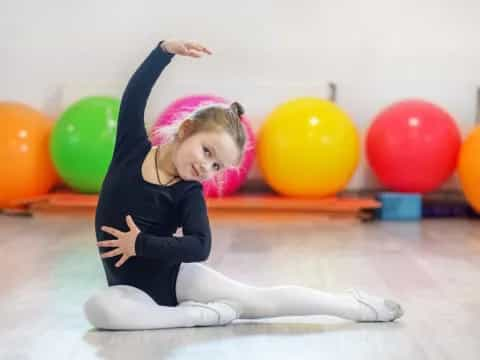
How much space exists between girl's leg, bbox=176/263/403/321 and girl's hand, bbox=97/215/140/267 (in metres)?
0.19

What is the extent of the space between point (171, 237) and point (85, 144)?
2.07 metres

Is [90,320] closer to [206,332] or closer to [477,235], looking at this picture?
[206,332]

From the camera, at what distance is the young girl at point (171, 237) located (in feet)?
6.12

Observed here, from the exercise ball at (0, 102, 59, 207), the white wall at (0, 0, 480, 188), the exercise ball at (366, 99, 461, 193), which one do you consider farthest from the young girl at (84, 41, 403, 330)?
the white wall at (0, 0, 480, 188)

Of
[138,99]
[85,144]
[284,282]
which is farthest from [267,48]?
[138,99]

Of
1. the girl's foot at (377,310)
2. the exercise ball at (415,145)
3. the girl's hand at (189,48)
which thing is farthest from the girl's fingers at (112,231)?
the exercise ball at (415,145)

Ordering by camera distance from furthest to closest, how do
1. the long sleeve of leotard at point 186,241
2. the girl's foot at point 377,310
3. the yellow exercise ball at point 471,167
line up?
the yellow exercise ball at point 471,167 < the girl's foot at point 377,310 < the long sleeve of leotard at point 186,241

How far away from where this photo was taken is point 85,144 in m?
3.85

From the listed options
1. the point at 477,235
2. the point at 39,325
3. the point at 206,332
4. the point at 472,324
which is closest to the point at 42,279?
the point at 39,325

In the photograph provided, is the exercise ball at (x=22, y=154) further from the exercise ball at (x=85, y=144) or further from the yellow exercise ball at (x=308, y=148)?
the yellow exercise ball at (x=308, y=148)

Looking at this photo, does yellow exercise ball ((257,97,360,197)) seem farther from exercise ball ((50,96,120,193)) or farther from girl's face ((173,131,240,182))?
girl's face ((173,131,240,182))

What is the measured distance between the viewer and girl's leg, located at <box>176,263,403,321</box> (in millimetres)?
2031

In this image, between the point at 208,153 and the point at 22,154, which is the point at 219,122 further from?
the point at 22,154

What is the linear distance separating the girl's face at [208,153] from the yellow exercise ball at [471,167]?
7.05ft
